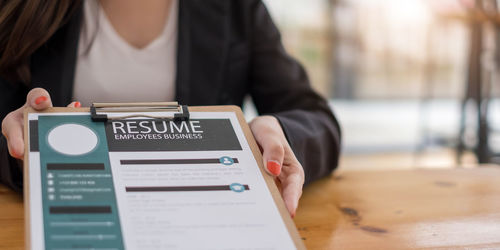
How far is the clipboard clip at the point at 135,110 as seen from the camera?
0.56 meters

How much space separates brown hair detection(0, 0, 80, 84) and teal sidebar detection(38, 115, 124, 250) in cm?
37

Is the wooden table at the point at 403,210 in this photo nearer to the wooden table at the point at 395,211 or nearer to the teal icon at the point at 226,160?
the wooden table at the point at 395,211

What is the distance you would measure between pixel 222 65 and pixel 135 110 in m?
0.47

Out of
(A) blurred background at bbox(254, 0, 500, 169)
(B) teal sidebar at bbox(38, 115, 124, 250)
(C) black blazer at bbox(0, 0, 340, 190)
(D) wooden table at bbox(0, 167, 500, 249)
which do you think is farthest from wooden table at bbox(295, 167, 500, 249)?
(A) blurred background at bbox(254, 0, 500, 169)

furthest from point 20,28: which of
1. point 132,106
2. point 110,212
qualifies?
point 110,212

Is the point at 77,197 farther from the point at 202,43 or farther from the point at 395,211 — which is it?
the point at 202,43

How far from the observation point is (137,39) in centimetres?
105

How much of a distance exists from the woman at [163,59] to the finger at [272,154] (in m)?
0.31

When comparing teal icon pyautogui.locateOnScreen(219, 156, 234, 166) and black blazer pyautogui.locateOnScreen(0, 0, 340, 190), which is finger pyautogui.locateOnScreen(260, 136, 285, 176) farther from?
black blazer pyautogui.locateOnScreen(0, 0, 340, 190)

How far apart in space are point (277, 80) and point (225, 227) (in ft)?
1.97

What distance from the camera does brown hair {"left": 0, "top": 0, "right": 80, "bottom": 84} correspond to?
846mm

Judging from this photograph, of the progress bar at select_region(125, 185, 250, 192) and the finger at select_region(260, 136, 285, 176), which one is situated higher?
the finger at select_region(260, 136, 285, 176)

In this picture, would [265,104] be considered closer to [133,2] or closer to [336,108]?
[133,2]

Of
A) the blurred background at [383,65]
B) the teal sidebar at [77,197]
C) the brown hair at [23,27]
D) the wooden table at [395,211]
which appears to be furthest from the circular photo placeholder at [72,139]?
the blurred background at [383,65]
